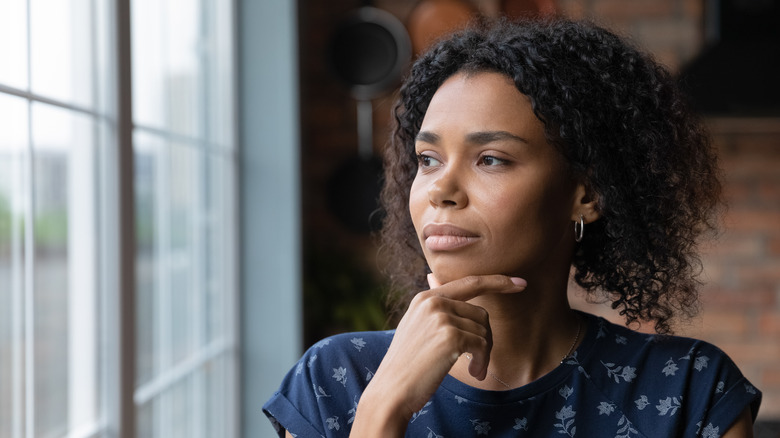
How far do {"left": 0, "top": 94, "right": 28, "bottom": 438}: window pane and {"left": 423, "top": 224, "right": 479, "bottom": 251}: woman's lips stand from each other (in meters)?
0.71

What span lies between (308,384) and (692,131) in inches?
28.5

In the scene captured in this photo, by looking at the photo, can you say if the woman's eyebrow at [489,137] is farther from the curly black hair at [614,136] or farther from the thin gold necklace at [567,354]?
the thin gold necklace at [567,354]

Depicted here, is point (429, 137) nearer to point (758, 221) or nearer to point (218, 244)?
point (218, 244)

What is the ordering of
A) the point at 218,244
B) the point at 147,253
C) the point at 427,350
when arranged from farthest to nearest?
1. the point at 218,244
2. the point at 147,253
3. the point at 427,350

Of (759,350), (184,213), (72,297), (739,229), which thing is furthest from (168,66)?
(759,350)

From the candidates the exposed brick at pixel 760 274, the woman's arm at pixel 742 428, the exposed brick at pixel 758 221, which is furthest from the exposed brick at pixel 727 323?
the woman's arm at pixel 742 428

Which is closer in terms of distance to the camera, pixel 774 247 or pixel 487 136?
pixel 487 136

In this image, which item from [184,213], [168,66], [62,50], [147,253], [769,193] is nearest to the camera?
[62,50]

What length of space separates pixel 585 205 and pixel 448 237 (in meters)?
0.25

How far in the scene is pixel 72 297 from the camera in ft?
5.71

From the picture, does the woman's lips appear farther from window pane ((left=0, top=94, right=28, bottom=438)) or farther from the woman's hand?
window pane ((left=0, top=94, right=28, bottom=438))

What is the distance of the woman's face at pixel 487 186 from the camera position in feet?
4.02

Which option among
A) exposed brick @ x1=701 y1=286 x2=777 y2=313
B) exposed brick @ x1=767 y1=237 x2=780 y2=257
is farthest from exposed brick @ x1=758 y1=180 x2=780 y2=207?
exposed brick @ x1=701 y1=286 x2=777 y2=313

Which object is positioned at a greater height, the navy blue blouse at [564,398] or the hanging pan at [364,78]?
the hanging pan at [364,78]
